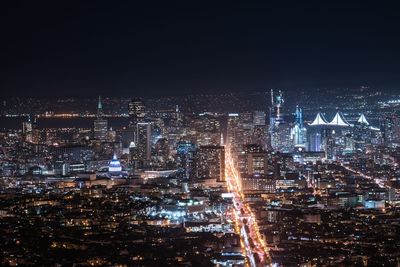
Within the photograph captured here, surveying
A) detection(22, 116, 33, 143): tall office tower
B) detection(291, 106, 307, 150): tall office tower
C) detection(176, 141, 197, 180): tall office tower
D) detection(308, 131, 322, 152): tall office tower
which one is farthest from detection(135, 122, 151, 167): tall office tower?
detection(308, 131, 322, 152): tall office tower

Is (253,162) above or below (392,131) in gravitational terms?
below

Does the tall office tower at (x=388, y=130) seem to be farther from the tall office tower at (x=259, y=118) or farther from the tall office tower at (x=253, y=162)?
the tall office tower at (x=253, y=162)

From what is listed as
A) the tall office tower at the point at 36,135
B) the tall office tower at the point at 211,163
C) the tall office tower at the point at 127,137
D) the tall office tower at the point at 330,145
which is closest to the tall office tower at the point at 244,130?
the tall office tower at the point at 330,145

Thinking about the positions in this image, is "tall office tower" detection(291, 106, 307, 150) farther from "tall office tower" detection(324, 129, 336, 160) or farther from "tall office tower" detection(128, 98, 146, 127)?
"tall office tower" detection(128, 98, 146, 127)

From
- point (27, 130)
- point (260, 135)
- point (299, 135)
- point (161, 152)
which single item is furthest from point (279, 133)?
point (27, 130)

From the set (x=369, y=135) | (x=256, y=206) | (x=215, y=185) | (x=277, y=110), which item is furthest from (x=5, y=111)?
(x=256, y=206)

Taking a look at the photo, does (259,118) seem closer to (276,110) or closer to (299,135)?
(299,135)
